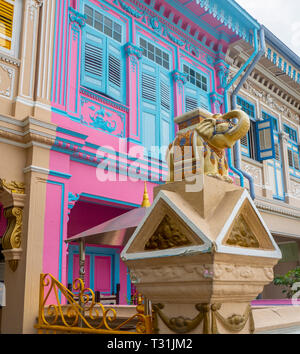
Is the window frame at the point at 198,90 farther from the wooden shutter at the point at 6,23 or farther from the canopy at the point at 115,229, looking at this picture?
the canopy at the point at 115,229

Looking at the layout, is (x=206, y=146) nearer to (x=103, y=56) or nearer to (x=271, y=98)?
(x=103, y=56)

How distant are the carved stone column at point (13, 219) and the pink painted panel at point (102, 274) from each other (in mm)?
4092

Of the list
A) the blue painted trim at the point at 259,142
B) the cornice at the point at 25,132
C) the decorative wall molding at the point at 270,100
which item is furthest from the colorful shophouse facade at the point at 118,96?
the blue painted trim at the point at 259,142

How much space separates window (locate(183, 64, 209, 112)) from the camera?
973 centimetres

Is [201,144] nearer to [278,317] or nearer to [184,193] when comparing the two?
[184,193]

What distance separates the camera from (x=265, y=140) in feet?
39.3

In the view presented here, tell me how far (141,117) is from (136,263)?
652cm

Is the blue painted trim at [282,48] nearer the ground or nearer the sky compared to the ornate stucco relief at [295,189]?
nearer the sky

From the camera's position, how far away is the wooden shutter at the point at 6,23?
6.51 metres

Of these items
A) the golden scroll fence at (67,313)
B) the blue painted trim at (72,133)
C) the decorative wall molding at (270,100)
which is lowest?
the golden scroll fence at (67,313)

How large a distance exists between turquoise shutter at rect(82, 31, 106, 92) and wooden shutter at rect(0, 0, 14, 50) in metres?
1.43

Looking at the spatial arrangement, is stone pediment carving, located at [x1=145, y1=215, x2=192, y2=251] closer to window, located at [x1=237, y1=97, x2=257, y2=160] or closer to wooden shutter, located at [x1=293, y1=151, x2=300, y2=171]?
window, located at [x1=237, y1=97, x2=257, y2=160]

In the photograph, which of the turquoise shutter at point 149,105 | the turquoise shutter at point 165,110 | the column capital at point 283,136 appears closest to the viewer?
the turquoise shutter at point 149,105

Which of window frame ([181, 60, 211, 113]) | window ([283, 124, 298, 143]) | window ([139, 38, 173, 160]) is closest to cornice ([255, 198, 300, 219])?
window ([283, 124, 298, 143])
